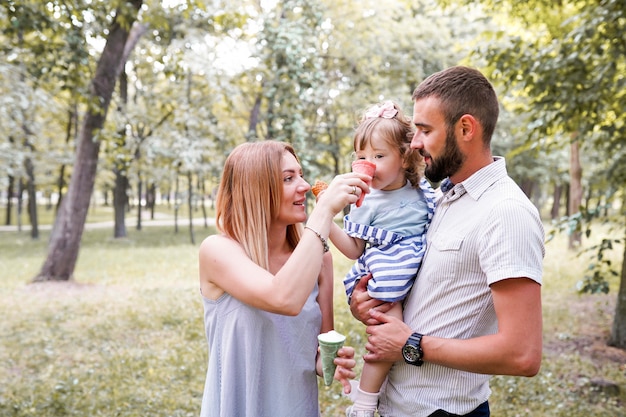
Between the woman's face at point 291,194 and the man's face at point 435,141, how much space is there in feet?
1.74

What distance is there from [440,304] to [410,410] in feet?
1.42

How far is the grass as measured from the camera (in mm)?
5758

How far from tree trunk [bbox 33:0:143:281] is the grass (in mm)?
539

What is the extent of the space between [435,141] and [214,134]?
1566 cm

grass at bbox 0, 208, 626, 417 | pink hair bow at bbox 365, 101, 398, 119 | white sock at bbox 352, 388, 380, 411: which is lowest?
grass at bbox 0, 208, 626, 417

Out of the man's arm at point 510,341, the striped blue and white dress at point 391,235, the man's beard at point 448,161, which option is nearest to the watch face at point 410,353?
the man's arm at point 510,341

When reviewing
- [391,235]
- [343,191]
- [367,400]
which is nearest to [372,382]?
[367,400]

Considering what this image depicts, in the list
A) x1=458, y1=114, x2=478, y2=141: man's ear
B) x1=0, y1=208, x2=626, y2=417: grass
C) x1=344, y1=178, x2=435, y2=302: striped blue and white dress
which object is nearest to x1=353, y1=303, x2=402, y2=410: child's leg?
x1=344, y1=178, x2=435, y2=302: striped blue and white dress

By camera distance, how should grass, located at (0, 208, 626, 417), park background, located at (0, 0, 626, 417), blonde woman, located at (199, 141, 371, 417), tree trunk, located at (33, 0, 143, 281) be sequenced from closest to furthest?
blonde woman, located at (199, 141, 371, 417), grass, located at (0, 208, 626, 417), park background, located at (0, 0, 626, 417), tree trunk, located at (33, 0, 143, 281)

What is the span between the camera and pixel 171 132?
640 inches

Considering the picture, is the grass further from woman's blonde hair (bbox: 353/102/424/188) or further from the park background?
woman's blonde hair (bbox: 353/102/424/188)

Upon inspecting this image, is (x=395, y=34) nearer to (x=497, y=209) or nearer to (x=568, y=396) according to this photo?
(x=568, y=396)

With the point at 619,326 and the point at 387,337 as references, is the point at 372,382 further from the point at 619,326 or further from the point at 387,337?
the point at 619,326

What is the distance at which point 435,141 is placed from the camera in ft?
6.68
